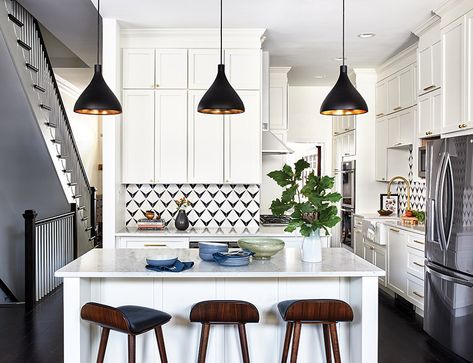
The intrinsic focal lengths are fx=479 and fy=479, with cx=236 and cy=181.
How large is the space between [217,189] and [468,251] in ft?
9.07

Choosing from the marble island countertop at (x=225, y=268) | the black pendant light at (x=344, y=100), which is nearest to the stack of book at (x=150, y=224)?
the marble island countertop at (x=225, y=268)

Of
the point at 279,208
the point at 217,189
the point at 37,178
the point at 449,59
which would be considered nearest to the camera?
the point at 279,208

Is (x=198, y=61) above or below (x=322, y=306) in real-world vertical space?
above

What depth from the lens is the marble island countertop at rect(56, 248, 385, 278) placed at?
2.75m

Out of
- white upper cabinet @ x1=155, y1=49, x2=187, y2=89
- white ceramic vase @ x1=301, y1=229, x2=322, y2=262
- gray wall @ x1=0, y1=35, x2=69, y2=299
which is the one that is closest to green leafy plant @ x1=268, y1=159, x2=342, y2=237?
white ceramic vase @ x1=301, y1=229, x2=322, y2=262

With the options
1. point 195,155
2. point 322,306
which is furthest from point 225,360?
point 195,155

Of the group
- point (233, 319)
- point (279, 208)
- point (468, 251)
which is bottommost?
point (233, 319)

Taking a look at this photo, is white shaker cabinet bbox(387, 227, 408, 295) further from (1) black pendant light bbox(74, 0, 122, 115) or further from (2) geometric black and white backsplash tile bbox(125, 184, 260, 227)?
(1) black pendant light bbox(74, 0, 122, 115)

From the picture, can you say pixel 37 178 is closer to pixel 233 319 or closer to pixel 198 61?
pixel 198 61

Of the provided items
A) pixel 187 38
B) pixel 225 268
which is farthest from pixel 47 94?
pixel 225 268

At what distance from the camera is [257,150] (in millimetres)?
5219

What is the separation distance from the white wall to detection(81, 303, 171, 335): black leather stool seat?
5724mm

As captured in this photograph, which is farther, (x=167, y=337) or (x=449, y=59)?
(x=449, y=59)

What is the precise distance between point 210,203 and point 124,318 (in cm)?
304
